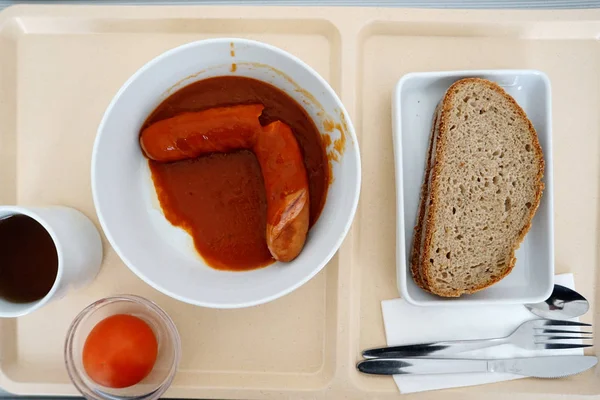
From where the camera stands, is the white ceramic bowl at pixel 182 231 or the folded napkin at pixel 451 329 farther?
the folded napkin at pixel 451 329

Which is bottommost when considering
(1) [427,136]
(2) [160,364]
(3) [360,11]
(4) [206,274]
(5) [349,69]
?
(2) [160,364]

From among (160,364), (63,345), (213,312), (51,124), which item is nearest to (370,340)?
(213,312)

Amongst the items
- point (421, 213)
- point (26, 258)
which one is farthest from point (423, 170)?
point (26, 258)

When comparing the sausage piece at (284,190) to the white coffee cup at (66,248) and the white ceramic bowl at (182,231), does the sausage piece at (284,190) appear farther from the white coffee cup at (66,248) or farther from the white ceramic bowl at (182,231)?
the white coffee cup at (66,248)

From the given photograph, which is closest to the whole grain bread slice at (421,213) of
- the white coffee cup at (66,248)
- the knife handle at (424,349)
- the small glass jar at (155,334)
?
the knife handle at (424,349)

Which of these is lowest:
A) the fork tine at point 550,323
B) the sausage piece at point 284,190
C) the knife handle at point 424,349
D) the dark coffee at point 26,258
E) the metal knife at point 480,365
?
the metal knife at point 480,365

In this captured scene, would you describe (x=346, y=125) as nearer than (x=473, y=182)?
Yes

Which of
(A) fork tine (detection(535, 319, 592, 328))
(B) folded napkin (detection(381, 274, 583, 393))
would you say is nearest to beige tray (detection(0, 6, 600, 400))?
(B) folded napkin (detection(381, 274, 583, 393))

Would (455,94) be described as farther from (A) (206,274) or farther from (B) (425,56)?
(A) (206,274)
